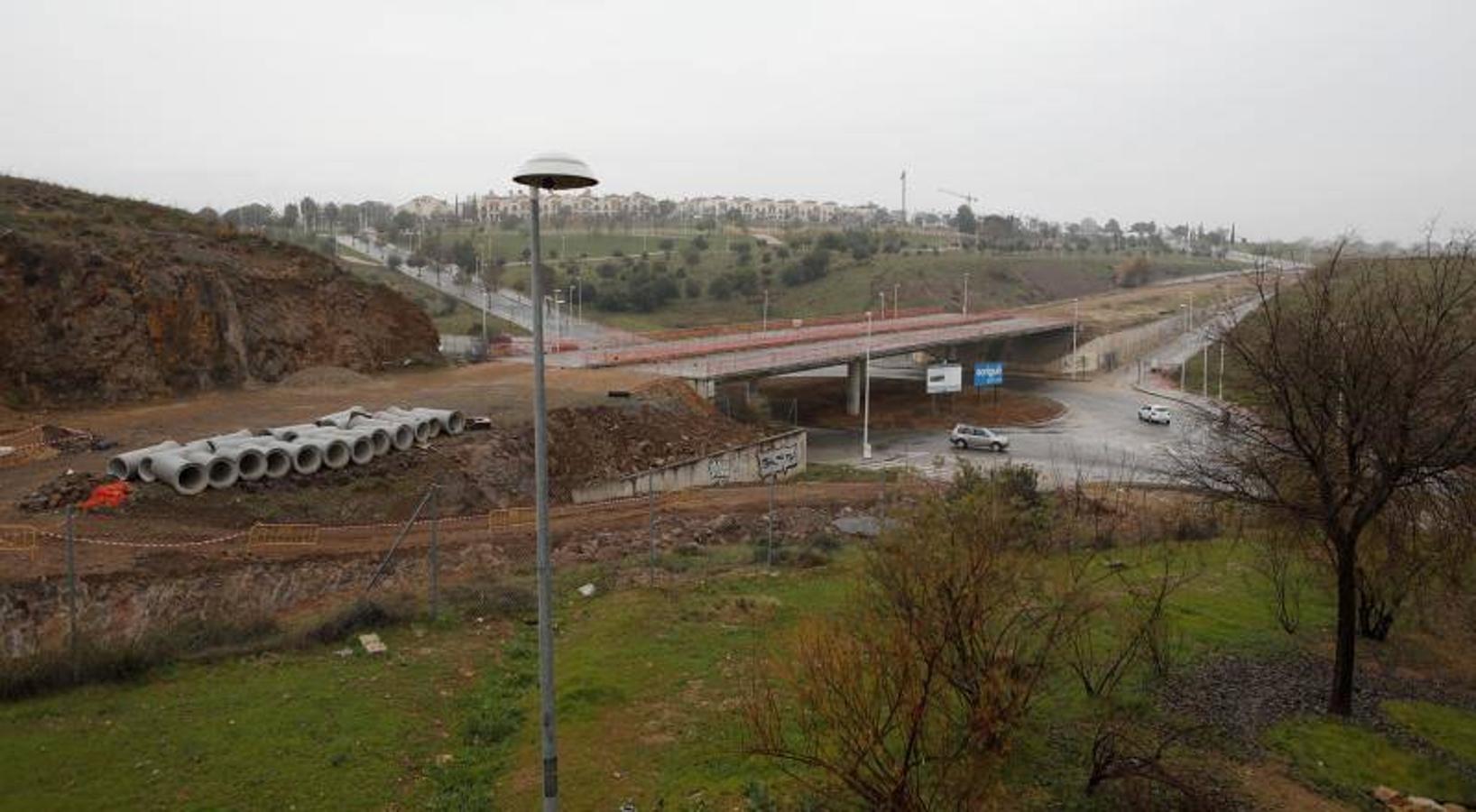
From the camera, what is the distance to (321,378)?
41312 millimetres

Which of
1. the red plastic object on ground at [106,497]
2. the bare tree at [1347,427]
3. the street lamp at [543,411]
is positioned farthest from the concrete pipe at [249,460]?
the bare tree at [1347,427]

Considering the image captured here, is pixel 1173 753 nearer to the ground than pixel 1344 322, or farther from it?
nearer to the ground

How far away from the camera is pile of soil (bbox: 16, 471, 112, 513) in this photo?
23.5 metres

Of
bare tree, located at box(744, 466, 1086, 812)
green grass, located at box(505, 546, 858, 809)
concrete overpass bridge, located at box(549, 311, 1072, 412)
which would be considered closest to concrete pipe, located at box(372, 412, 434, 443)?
green grass, located at box(505, 546, 858, 809)

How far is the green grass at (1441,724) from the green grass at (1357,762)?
33.3 inches

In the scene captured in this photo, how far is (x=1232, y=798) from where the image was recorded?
12.2m

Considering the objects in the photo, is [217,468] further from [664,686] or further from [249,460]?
[664,686]

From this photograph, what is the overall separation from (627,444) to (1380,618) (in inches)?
1019

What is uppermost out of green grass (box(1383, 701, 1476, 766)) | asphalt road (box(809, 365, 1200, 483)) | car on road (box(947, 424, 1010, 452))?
green grass (box(1383, 701, 1476, 766))

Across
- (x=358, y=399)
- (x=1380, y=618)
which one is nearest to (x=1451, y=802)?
(x=1380, y=618)

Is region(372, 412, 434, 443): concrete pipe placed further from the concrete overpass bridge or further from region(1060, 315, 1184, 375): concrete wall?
region(1060, 315, 1184, 375): concrete wall

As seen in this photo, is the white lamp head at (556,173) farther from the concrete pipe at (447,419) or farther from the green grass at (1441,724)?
the concrete pipe at (447,419)

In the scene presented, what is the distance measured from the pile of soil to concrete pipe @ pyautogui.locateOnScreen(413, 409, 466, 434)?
10216 mm

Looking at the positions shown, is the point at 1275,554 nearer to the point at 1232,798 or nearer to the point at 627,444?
the point at 1232,798
